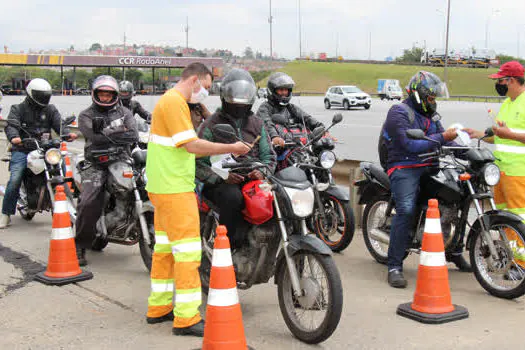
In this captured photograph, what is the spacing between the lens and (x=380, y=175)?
7176 millimetres

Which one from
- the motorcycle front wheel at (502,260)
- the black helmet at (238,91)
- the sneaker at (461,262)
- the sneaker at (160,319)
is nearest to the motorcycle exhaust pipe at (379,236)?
the sneaker at (461,262)

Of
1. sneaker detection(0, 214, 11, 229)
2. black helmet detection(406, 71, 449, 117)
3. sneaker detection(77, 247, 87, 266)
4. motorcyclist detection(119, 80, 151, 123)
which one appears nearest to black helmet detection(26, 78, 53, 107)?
motorcyclist detection(119, 80, 151, 123)

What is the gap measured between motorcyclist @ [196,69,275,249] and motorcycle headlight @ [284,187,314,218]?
572 millimetres

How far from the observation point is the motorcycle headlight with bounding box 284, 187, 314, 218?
15.5ft

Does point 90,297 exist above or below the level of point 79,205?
below

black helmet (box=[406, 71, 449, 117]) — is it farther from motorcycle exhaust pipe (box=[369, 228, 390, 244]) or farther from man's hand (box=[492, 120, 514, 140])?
motorcycle exhaust pipe (box=[369, 228, 390, 244])

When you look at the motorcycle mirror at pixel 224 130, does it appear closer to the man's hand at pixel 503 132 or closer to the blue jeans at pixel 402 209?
the blue jeans at pixel 402 209

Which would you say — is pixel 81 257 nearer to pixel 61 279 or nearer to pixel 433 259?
pixel 61 279

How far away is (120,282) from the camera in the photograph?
6.59 metres

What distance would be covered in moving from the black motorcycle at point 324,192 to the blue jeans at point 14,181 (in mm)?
3525

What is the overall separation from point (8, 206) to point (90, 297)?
12.3ft

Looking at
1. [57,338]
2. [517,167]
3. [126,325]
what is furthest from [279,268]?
[517,167]

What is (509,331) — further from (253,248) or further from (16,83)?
(16,83)

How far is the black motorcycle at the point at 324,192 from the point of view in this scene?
300 inches
